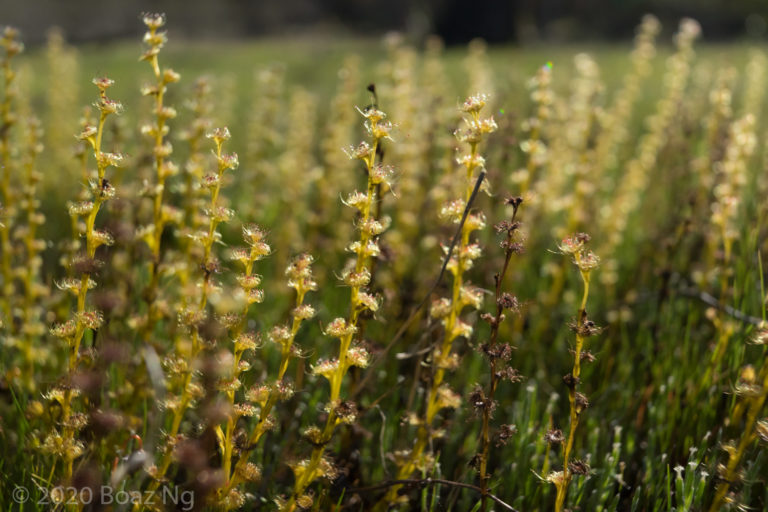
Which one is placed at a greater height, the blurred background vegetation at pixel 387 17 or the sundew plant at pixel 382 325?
the blurred background vegetation at pixel 387 17

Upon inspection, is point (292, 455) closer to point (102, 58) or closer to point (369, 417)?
point (369, 417)

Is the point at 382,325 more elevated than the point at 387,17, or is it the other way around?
the point at 387,17

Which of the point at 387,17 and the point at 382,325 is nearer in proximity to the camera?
the point at 382,325

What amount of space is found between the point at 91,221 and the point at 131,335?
56.9 inches

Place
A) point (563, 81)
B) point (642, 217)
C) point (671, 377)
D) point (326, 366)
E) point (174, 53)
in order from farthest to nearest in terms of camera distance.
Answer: point (174, 53), point (563, 81), point (642, 217), point (671, 377), point (326, 366)

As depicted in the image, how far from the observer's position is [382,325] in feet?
11.6

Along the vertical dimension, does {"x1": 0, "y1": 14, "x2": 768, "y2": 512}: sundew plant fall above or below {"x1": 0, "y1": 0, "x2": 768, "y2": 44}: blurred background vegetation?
below

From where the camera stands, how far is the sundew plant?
174 cm

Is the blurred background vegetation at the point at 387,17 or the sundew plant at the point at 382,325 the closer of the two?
the sundew plant at the point at 382,325

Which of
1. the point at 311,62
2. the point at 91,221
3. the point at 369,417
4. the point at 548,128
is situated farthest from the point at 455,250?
the point at 311,62

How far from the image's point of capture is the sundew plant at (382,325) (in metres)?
1.74

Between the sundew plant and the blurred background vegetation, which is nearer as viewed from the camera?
the sundew plant

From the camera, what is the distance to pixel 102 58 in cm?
1605

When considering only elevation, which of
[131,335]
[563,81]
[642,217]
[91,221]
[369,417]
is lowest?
[369,417]
